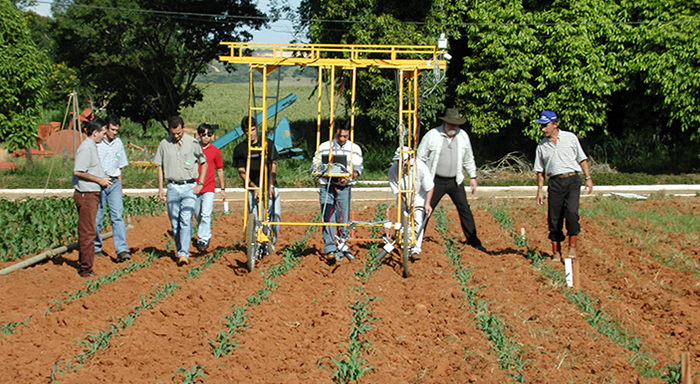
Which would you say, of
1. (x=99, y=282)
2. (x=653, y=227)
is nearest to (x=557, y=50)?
(x=653, y=227)

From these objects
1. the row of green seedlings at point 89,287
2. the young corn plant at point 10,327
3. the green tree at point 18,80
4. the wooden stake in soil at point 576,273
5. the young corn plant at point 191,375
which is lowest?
the young corn plant at point 191,375

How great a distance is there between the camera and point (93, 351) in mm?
5781

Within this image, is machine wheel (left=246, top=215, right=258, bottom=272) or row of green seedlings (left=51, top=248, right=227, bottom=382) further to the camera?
machine wheel (left=246, top=215, right=258, bottom=272)

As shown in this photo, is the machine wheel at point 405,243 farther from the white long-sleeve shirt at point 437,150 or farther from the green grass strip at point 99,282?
the green grass strip at point 99,282

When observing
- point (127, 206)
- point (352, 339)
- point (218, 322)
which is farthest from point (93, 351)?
point (127, 206)

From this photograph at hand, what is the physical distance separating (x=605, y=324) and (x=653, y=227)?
5632 millimetres

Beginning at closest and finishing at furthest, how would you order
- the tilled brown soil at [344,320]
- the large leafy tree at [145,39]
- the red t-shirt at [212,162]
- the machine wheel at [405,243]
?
1. the tilled brown soil at [344,320]
2. the machine wheel at [405,243]
3. the red t-shirt at [212,162]
4. the large leafy tree at [145,39]

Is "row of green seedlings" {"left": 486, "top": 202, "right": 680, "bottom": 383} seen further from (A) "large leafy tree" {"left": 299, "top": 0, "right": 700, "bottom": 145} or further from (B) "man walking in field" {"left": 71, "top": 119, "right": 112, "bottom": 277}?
(A) "large leafy tree" {"left": 299, "top": 0, "right": 700, "bottom": 145}

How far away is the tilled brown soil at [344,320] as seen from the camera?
18.3 feet

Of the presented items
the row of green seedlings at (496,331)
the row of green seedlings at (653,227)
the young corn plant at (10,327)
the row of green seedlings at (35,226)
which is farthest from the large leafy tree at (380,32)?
the young corn plant at (10,327)

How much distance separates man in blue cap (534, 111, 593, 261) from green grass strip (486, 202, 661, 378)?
479 mm

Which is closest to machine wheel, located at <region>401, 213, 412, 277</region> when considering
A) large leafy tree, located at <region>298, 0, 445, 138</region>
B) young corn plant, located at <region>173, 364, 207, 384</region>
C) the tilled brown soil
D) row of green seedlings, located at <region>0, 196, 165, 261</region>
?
the tilled brown soil

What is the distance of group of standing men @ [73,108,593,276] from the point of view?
852 centimetres

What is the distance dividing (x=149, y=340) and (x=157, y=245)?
14.7ft
